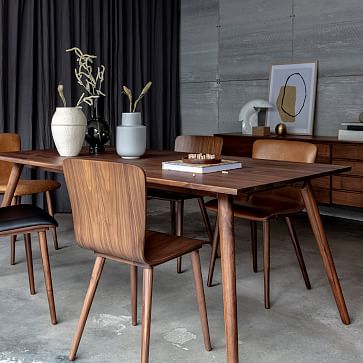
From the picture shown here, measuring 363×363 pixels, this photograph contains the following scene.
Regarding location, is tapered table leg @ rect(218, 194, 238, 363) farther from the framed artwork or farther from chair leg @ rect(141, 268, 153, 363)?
the framed artwork

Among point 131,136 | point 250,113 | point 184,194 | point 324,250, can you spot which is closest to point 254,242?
point 184,194

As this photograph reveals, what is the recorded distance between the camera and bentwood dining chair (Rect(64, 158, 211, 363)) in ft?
5.85

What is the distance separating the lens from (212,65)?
18.2 ft

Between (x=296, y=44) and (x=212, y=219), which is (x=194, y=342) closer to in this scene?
(x=212, y=219)

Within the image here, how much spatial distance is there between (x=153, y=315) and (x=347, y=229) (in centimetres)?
233

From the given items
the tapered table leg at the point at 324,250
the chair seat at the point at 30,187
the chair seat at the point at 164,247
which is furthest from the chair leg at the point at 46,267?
the tapered table leg at the point at 324,250

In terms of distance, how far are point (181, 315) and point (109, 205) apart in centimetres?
84

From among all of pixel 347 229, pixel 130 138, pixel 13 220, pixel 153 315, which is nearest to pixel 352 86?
pixel 347 229

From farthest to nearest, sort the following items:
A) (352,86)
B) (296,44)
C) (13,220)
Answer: (296,44)
(352,86)
(13,220)

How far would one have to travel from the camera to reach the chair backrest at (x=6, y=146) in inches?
138

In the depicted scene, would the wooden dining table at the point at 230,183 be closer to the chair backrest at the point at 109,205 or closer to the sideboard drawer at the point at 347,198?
the chair backrest at the point at 109,205

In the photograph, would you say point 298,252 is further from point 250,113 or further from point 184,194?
point 250,113

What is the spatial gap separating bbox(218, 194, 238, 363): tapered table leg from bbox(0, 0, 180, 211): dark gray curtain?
3066 mm

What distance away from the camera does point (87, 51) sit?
4.92 m
